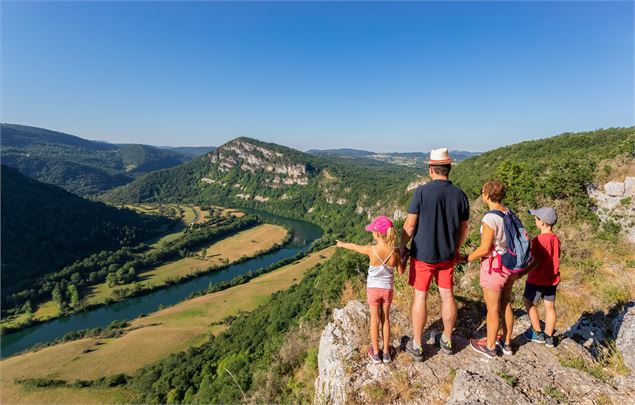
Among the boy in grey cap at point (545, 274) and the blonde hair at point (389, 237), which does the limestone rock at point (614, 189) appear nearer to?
the boy in grey cap at point (545, 274)

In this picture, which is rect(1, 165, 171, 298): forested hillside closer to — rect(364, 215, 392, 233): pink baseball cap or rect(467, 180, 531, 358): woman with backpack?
rect(364, 215, 392, 233): pink baseball cap

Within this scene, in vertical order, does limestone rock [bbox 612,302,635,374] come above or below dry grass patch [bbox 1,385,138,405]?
above

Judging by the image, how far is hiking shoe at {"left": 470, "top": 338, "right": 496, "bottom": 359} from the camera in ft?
14.0

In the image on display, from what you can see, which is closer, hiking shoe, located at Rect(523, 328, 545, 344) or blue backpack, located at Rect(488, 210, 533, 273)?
blue backpack, located at Rect(488, 210, 533, 273)

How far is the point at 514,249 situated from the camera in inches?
158

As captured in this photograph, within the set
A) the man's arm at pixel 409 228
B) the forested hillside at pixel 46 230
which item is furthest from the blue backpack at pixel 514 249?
the forested hillside at pixel 46 230

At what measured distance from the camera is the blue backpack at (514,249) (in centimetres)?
399

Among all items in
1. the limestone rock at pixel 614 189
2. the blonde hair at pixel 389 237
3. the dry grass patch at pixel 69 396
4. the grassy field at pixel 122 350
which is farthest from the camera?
the grassy field at pixel 122 350

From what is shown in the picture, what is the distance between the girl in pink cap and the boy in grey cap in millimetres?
2313

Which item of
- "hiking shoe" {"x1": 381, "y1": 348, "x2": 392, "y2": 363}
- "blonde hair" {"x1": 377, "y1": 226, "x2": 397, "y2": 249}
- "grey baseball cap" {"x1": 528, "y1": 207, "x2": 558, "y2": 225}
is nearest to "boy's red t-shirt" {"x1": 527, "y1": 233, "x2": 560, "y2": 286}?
"grey baseball cap" {"x1": 528, "y1": 207, "x2": 558, "y2": 225}

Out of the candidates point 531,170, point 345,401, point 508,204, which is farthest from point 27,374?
point 531,170

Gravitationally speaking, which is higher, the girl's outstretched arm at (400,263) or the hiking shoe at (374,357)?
the girl's outstretched arm at (400,263)

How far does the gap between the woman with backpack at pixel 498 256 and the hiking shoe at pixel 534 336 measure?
2.23 feet

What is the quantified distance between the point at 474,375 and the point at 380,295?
1.51 m
